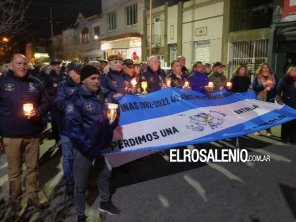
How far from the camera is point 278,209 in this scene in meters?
4.33

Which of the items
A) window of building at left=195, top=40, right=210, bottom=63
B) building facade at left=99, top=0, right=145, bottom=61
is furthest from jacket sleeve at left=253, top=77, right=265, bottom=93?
building facade at left=99, top=0, right=145, bottom=61

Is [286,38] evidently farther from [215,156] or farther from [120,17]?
Result: [120,17]

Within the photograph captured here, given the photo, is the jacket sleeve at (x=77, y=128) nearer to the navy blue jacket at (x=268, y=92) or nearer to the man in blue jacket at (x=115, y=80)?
the man in blue jacket at (x=115, y=80)

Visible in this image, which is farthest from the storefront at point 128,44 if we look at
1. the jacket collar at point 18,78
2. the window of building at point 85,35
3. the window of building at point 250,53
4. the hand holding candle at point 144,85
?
the jacket collar at point 18,78

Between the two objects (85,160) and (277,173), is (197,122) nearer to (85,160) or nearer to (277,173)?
(277,173)

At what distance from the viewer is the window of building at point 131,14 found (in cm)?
3011

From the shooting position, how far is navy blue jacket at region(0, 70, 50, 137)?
13.7ft

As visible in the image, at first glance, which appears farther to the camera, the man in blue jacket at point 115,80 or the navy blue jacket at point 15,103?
the man in blue jacket at point 115,80

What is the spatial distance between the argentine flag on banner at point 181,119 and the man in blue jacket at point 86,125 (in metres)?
0.88

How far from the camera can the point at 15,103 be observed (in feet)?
13.8

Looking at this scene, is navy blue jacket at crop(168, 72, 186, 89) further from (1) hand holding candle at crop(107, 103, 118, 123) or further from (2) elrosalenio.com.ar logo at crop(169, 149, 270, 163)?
(1) hand holding candle at crop(107, 103, 118, 123)

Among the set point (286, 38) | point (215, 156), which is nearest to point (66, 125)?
point (215, 156)

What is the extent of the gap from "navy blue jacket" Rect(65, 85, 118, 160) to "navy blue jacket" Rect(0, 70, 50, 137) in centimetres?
93

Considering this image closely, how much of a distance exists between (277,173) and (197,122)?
177 cm
